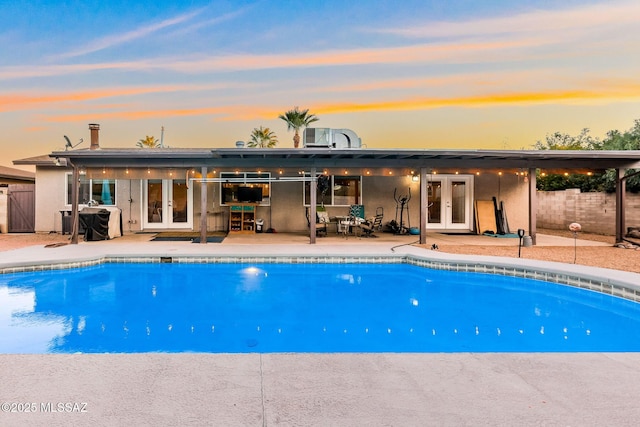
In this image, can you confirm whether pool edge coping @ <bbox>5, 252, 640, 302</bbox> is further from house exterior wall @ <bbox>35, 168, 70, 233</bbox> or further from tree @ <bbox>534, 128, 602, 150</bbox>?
tree @ <bbox>534, 128, 602, 150</bbox>

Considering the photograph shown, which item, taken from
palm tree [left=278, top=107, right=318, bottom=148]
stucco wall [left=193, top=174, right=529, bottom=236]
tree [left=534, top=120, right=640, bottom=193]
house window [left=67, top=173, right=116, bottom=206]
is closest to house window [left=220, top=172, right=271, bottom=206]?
stucco wall [left=193, top=174, right=529, bottom=236]

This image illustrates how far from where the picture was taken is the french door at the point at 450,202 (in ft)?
42.0

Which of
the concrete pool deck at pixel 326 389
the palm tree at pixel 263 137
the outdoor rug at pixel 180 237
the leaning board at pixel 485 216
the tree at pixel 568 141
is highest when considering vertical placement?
the palm tree at pixel 263 137

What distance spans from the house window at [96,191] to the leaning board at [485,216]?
11928 mm

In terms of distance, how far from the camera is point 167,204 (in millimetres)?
12477

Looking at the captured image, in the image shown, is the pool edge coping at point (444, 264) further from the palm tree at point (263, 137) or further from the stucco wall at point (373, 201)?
the palm tree at point (263, 137)

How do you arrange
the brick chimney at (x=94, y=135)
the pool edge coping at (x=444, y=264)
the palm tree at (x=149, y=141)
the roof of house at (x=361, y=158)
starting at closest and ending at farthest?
the pool edge coping at (x=444, y=264) → the roof of house at (x=361, y=158) → the brick chimney at (x=94, y=135) → the palm tree at (x=149, y=141)

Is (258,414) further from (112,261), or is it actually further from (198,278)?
(112,261)

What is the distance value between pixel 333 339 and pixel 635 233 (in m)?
10.6

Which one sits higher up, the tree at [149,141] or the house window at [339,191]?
the tree at [149,141]

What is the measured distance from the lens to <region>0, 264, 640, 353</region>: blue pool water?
146 inches

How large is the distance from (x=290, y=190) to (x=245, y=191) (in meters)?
1.47

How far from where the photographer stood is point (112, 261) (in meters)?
7.64

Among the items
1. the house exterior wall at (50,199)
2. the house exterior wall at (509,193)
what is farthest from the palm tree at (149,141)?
the house exterior wall at (509,193)
